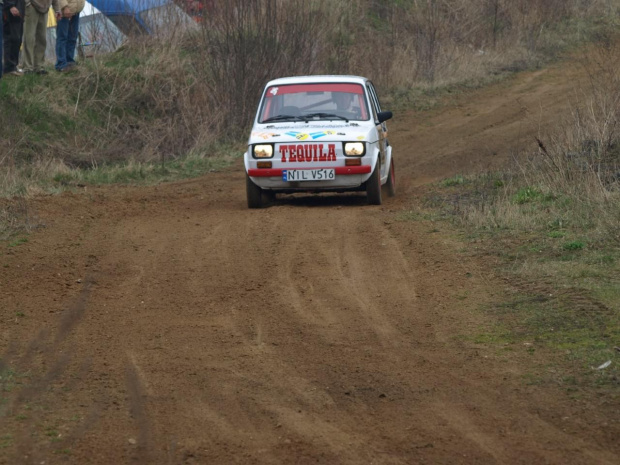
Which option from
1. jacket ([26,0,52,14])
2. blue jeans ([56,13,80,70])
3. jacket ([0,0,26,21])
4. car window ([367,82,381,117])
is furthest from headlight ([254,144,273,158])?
blue jeans ([56,13,80,70])

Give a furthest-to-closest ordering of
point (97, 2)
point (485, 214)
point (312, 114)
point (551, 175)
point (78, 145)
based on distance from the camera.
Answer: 1. point (97, 2)
2. point (78, 145)
3. point (312, 114)
4. point (551, 175)
5. point (485, 214)

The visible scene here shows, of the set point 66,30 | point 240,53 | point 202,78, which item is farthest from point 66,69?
point 240,53

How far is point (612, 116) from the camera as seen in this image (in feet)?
37.2

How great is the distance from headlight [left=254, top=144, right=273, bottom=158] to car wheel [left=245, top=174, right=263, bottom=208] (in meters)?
0.37

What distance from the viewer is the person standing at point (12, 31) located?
52.0 feet

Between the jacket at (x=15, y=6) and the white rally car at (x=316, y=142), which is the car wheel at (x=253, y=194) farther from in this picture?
the jacket at (x=15, y=6)

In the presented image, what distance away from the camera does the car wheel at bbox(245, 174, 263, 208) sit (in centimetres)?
1166

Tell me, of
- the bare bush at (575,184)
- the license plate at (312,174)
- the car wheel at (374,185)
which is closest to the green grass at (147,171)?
the license plate at (312,174)

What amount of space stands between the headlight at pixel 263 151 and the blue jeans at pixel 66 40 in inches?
297

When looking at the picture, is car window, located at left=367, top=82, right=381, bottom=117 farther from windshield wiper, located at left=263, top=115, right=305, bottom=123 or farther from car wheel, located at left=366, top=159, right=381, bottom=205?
car wheel, located at left=366, top=159, right=381, bottom=205

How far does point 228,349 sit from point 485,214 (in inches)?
189

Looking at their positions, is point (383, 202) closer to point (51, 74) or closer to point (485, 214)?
point (485, 214)

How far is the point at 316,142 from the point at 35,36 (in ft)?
26.8

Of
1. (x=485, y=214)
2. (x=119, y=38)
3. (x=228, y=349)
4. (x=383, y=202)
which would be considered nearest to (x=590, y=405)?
(x=228, y=349)
